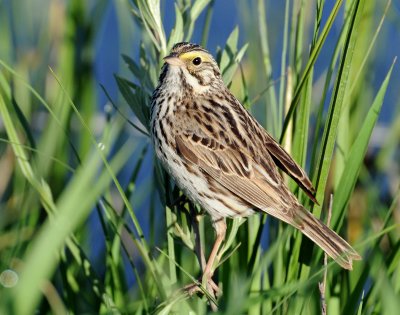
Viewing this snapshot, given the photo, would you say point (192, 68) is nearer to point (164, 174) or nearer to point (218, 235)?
point (164, 174)

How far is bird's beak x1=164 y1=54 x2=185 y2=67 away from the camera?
2.92 meters

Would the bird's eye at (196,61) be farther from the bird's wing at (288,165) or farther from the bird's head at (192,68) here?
the bird's wing at (288,165)

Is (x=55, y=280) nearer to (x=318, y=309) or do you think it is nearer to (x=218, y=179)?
(x=218, y=179)

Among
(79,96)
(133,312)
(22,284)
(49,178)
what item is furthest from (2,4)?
(22,284)

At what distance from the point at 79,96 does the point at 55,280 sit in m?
0.82

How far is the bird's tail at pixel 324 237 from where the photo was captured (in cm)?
281

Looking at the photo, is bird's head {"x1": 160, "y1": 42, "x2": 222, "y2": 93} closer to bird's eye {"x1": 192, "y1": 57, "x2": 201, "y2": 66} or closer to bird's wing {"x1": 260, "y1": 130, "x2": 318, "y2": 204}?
bird's eye {"x1": 192, "y1": 57, "x2": 201, "y2": 66}

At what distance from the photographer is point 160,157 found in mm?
3115

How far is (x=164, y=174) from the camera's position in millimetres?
3166

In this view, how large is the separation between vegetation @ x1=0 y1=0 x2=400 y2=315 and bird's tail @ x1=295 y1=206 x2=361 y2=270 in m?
0.04

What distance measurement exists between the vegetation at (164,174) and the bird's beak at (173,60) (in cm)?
5

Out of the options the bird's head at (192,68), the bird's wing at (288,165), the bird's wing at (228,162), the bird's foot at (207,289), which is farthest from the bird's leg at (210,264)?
the bird's head at (192,68)

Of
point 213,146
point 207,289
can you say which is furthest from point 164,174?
point 207,289

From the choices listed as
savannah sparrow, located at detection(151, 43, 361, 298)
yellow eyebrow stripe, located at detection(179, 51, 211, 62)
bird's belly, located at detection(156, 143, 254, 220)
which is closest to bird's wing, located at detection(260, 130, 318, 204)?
savannah sparrow, located at detection(151, 43, 361, 298)
